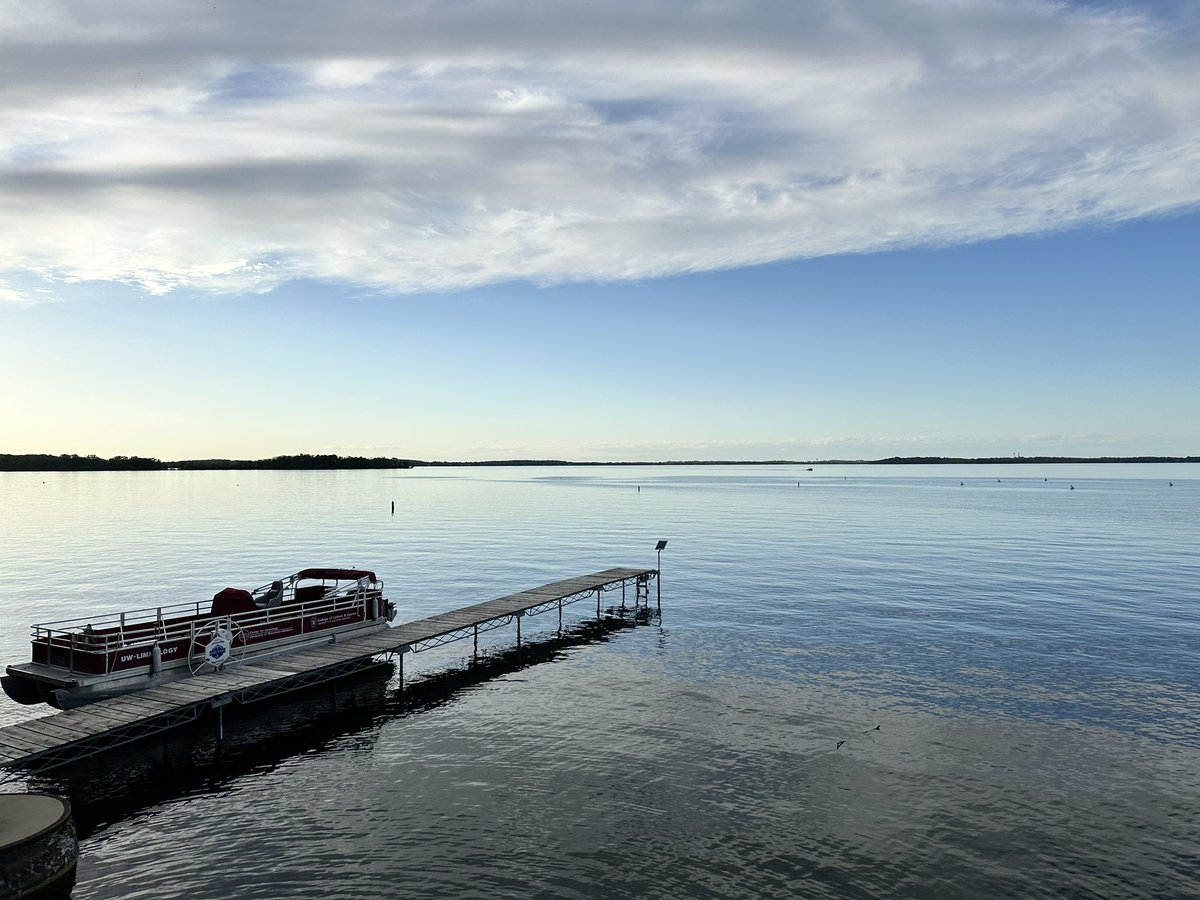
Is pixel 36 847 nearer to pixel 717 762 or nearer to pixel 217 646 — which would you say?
pixel 217 646

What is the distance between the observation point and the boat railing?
24953 millimetres

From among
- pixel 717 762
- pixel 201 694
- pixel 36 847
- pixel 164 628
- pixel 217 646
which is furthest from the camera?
→ pixel 164 628

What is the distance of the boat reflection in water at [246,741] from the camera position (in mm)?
20156

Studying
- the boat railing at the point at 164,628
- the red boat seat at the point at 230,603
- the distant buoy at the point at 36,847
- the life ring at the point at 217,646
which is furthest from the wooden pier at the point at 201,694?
the distant buoy at the point at 36,847

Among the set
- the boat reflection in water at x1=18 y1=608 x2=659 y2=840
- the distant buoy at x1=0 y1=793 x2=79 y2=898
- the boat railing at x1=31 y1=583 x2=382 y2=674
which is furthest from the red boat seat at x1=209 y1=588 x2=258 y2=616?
the distant buoy at x1=0 y1=793 x2=79 y2=898

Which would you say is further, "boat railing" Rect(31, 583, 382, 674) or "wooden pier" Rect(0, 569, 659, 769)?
"boat railing" Rect(31, 583, 382, 674)

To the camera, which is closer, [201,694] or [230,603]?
[201,694]

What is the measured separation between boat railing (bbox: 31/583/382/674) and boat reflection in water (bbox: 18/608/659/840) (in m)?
3.27

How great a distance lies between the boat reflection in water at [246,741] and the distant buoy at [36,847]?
104 inches

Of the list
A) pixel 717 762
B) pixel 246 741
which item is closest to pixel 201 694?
pixel 246 741

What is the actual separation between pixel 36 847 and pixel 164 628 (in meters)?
14.2

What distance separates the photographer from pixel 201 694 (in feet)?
79.9

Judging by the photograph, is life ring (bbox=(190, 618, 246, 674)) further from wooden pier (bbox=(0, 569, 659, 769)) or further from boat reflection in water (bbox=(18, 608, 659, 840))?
boat reflection in water (bbox=(18, 608, 659, 840))

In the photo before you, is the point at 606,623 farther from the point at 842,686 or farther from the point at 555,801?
the point at 555,801
